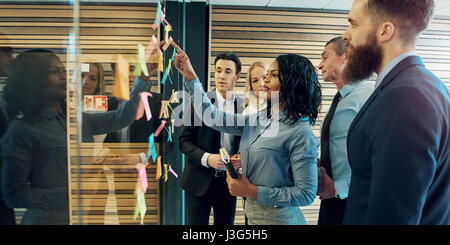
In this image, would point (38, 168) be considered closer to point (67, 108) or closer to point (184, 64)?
point (67, 108)

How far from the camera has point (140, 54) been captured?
0.91 metres

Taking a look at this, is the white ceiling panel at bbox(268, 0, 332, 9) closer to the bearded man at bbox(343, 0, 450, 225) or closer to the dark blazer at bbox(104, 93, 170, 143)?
the bearded man at bbox(343, 0, 450, 225)

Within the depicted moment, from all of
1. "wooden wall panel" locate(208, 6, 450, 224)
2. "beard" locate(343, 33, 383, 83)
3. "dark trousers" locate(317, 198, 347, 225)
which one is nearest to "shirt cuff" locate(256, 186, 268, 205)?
"dark trousers" locate(317, 198, 347, 225)

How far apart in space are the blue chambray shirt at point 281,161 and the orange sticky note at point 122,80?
92 cm

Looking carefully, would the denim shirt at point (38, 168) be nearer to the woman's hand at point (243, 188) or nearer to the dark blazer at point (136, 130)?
the dark blazer at point (136, 130)

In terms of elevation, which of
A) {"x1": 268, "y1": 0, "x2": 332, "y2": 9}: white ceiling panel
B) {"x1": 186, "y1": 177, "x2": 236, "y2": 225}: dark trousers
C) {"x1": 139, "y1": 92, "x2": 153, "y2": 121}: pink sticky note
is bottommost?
{"x1": 186, "y1": 177, "x2": 236, "y2": 225}: dark trousers

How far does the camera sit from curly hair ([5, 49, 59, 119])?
1.16 feet

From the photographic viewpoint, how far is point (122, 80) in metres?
0.71

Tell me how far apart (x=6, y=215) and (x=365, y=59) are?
3.54 ft

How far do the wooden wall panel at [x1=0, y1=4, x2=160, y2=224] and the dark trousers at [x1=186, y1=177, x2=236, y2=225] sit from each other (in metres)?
1.57

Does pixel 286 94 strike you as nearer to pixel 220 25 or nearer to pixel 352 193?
pixel 352 193

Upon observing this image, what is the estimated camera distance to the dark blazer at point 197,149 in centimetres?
237

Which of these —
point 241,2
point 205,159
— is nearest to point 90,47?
point 205,159
